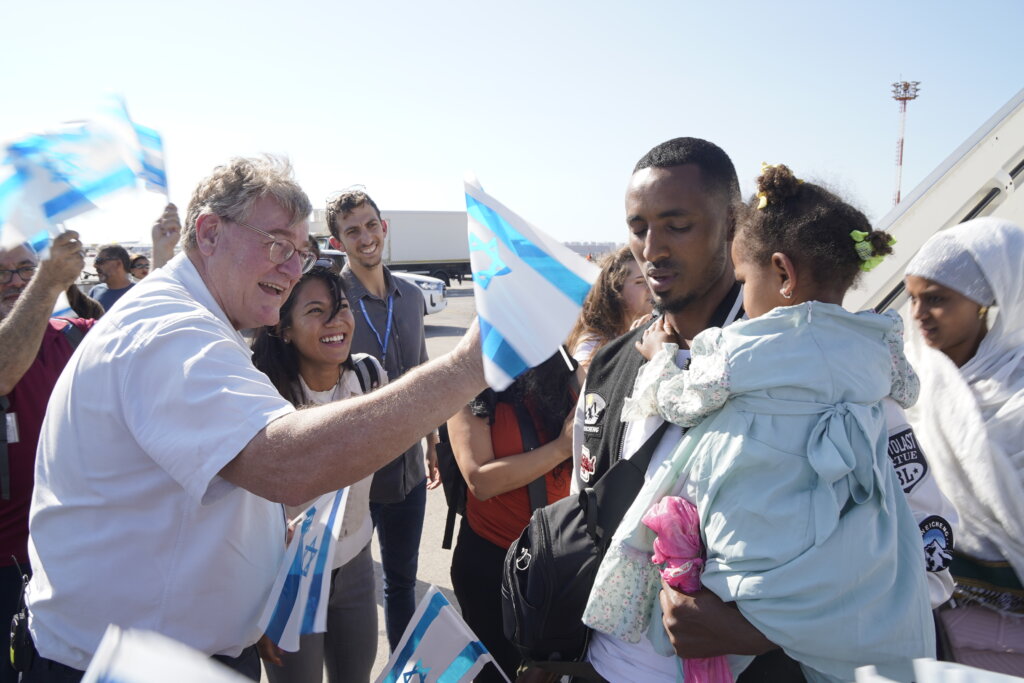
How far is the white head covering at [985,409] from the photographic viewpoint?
1979 millimetres

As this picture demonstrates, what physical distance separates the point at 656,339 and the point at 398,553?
2.23m

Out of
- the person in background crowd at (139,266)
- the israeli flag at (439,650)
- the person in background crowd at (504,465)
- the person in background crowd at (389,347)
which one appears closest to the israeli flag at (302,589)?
the israeli flag at (439,650)

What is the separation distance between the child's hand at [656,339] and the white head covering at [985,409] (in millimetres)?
1001

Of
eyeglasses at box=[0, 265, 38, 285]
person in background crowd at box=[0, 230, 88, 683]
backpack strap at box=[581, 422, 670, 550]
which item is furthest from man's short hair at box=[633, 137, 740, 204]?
eyeglasses at box=[0, 265, 38, 285]

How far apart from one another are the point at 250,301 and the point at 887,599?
1715mm

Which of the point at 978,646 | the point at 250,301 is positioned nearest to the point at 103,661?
the point at 250,301

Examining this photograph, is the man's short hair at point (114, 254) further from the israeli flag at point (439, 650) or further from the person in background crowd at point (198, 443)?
the israeli flag at point (439, 650)

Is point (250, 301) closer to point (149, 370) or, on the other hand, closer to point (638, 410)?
point (149, 370)

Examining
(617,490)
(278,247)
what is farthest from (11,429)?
(617,490)

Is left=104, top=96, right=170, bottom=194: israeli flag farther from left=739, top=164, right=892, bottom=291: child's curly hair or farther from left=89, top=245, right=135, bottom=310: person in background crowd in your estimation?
left=89, top=245, right=135, bottom=310: person in background crowd

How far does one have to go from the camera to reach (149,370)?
56.4 inches

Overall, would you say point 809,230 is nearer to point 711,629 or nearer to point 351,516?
point 711,629

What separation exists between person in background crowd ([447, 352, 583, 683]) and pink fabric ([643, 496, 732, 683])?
3.78 ft

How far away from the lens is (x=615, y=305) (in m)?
3.29
